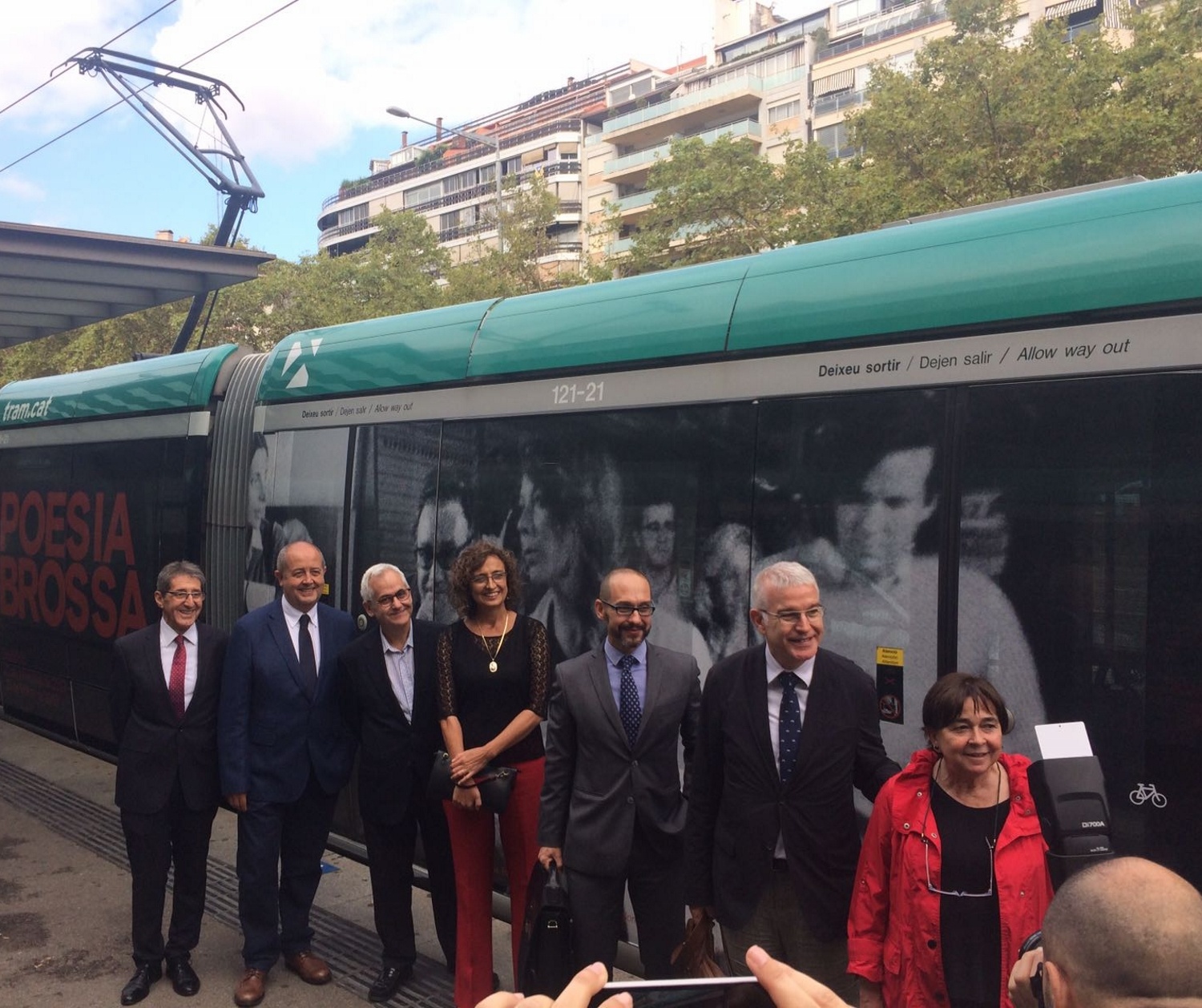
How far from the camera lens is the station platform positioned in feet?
16.7

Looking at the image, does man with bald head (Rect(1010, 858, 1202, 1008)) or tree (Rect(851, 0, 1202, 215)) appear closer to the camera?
man with bald head (Rect(1010, 858, 1202, 1008))

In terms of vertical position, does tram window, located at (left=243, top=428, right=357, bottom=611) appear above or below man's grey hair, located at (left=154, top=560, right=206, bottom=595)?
above

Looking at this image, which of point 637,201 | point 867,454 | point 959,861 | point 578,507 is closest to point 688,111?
point 637,201

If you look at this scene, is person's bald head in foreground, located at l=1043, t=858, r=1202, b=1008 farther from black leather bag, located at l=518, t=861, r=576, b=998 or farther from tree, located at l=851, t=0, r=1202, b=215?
tree, located at l=851, t=0, r=1202, b=215

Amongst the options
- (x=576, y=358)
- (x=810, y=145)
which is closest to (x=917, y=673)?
(x=576, y=358)

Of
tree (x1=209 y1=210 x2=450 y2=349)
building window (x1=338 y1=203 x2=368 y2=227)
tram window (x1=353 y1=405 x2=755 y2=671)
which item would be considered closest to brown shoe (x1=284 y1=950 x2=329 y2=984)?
tram window (x1=353 y1=405 x2=755 y2=671)

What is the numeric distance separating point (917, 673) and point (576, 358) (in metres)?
2.17

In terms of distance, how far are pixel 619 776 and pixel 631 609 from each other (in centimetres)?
55

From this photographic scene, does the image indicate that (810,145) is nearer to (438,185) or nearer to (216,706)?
(216,706)

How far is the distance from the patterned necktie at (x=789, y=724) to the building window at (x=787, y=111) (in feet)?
192

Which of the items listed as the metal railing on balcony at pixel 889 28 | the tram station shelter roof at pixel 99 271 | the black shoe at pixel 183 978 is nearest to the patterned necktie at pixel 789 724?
the black shoe at pixel 183 978

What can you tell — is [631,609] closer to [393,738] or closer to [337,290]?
[393,738]

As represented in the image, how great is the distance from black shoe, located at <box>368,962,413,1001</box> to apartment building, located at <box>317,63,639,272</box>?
63.2m

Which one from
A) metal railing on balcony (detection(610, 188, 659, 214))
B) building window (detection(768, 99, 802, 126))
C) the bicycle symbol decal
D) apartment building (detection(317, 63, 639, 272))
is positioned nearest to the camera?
the bicycle symbol decal
